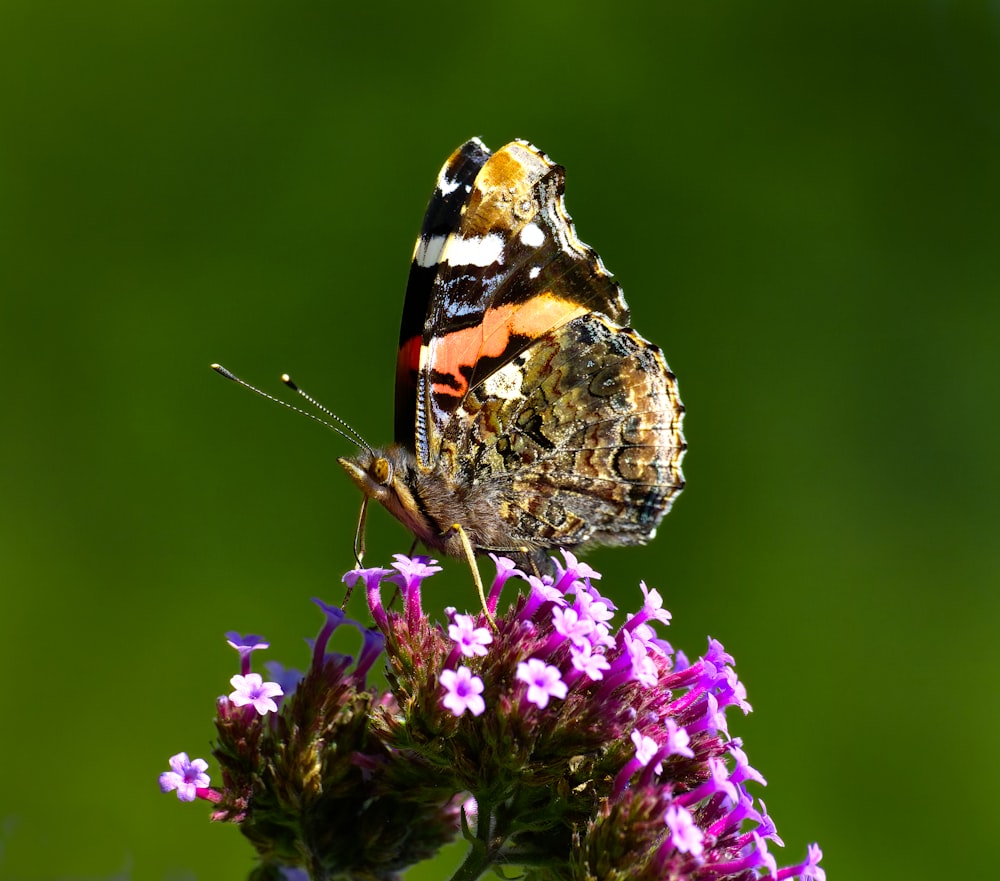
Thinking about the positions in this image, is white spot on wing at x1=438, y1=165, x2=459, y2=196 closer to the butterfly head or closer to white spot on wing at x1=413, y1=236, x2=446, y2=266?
white spot on wing at x1=413, y1=236, x2=446, y2=266

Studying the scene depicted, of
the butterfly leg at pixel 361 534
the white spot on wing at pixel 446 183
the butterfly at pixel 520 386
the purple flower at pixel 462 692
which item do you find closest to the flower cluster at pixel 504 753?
the purple flower at pixel 462 692

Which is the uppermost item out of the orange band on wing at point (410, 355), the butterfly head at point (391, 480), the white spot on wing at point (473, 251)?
the white spot on wing at point (473, 251)

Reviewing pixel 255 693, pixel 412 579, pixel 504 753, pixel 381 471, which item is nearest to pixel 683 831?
pixel 504 753

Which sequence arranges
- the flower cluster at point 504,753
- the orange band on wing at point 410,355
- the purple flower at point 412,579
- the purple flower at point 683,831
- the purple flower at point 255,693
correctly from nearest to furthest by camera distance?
the purple flower at point 683,831
the flower cluster at point 504,753
the purple flower at point 255,693
the purple flower at point 412,579
the orange band on wing at point 410,355

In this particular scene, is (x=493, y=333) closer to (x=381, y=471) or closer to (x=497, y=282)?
(x=497, y=282)

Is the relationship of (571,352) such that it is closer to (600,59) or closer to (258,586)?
(258,586)

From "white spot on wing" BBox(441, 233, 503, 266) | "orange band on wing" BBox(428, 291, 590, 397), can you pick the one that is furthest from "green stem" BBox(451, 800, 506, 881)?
"white spot on wing" BBox(441, 233, 503, 266)

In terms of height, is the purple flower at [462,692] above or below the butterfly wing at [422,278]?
below

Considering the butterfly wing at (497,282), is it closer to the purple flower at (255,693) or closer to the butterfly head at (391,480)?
the butterfly head at (391,480)
